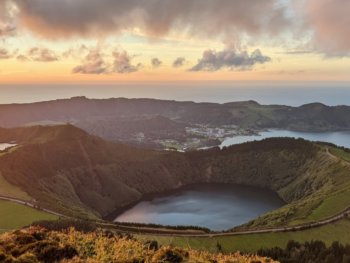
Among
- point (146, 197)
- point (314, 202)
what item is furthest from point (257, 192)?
point (314, 202)

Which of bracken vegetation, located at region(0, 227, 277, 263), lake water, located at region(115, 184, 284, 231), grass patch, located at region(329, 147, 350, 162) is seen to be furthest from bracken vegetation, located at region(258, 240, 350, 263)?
grass patch, located at region(329, 147, 350, 162)

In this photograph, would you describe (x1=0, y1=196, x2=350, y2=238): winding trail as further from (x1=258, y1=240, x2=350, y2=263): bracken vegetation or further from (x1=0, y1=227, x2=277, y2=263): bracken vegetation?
(x1=0, y1=227, x2=277, y2=263): bracken vegetation

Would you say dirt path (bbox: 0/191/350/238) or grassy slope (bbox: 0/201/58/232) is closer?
dirt path (bbox: 0/191/350/238)

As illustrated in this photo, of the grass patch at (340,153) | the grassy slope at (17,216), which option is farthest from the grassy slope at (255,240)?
the grass patch at (340,153)

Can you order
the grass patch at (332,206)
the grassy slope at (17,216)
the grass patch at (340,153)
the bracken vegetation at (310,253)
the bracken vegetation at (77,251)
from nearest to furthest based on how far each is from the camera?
the bracken vegetation at (77,251) < the bracken vegetation at (310,253) < the grassy slope at (17,216) < the grass patch at (332,206) < the grass patch at (340,153)

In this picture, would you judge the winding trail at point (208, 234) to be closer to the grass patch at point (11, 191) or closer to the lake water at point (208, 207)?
the grass patch at point (11, 191)

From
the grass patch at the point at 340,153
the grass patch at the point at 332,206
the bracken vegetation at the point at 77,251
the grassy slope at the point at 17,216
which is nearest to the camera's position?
the bracken vegetation at the point at 77,251

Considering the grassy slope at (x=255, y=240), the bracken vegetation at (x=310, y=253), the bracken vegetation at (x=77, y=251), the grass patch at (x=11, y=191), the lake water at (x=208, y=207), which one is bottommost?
the lake water at (x=208, y=207)
